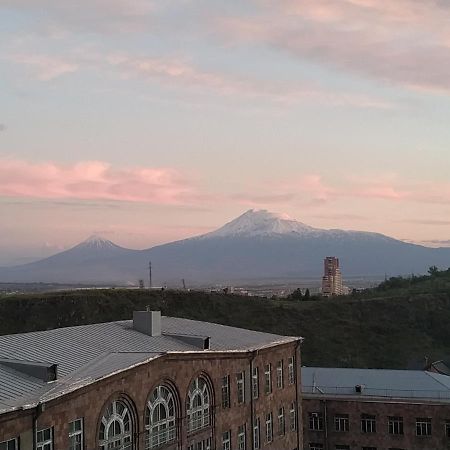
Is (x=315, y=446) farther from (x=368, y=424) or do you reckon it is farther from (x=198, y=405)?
(x=198, y=405)

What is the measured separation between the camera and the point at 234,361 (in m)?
37.9

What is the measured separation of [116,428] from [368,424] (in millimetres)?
29764

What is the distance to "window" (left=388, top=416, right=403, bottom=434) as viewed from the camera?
5059 centimetres

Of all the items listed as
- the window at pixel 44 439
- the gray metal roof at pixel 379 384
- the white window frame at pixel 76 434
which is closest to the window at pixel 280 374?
the gray metal roof at pixel 379 384

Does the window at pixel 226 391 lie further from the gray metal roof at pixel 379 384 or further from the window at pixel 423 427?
the window at pixel 423 427

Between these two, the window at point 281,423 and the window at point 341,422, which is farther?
the window at point 341,422

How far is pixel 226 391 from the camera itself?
37094 mm

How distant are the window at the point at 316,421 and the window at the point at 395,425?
5.73 metres

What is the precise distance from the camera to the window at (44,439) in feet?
77.3

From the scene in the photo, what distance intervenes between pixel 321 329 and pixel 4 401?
267 ft

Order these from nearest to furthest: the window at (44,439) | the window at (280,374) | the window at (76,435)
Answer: the window at (44,439) < the window at (76,435) < the window at (280,374)

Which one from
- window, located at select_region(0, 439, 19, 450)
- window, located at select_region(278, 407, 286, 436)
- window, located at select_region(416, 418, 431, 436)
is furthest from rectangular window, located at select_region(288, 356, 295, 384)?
window, located at select_region(0, 439, 19, 450)

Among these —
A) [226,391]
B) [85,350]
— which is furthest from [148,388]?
[226,391]

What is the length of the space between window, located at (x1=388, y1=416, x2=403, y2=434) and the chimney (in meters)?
23.8
